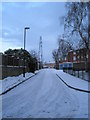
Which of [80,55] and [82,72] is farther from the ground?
[80,55]

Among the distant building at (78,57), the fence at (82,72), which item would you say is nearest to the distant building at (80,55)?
the distant building at (78,57)

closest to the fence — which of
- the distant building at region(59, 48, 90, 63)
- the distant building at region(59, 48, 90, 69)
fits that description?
the distant building at region(59, 48, 90, 63)

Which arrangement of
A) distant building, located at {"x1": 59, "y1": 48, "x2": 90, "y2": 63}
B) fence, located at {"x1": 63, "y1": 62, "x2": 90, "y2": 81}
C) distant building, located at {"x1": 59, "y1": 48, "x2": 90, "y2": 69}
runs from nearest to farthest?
fence, located at {"x1": 63, "y1": 62, "x2": 90, "y2": 81} → distant building, located at {"x1": 59, "y1": 48, "x2": 90, "y2": 63} → distant building, located at {"x1": 59, "y1": 48, "x2": 90, "y2": 69}

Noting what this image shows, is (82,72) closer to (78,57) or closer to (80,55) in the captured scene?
(80,55)

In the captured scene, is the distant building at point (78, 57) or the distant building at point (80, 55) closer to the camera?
the distant building at point (80, 55)

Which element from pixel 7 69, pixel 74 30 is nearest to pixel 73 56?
pixel 74 30

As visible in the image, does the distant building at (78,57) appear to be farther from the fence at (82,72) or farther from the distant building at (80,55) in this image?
the fence at (82,72)

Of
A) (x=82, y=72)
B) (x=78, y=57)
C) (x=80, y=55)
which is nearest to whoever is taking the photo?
(x=82, y=72)

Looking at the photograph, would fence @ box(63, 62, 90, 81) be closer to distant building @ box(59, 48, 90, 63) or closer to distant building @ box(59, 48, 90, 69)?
distant building @ box(59, 48, 90, 63)

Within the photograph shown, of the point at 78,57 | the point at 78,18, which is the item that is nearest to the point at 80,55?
the point at 78,18

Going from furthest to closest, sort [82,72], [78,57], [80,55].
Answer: [78,57], [80,55], [82,72]

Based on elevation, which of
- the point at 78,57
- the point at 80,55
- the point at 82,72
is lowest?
the point at 82,72

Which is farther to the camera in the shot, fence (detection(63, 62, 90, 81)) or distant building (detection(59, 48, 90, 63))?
distant building (detection(59, 48, 90, 63))

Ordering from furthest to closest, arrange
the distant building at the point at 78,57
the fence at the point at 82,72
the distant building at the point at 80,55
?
the distant building at the point at 78,57, the distant building at the point at 80,55, the fence at the point at 82,72
